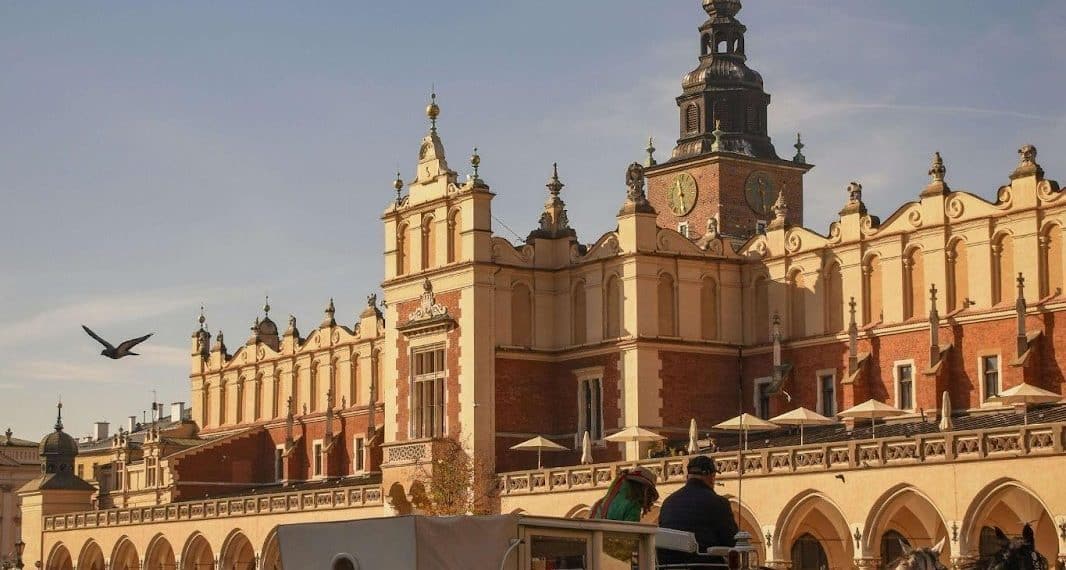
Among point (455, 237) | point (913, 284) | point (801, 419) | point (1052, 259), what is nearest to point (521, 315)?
point (455, 237)

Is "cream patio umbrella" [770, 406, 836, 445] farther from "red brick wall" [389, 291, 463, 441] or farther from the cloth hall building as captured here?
"red brick wall" [389, 291, 463, 441]

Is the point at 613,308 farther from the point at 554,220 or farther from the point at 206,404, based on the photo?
the point at 206,404

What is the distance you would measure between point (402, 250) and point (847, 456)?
25.5 metres

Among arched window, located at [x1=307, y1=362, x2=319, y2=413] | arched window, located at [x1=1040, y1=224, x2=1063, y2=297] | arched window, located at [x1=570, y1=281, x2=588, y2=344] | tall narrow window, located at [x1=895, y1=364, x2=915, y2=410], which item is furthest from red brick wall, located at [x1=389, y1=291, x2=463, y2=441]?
arched window, located at [x1=1040, y1=224, x2=1063, y2=297]

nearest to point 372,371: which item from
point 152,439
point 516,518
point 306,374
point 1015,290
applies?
point 306,374

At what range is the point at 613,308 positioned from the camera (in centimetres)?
6694

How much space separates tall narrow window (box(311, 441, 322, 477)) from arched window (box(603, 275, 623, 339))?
Answer: 25229 millimetres

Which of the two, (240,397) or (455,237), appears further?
(240,397)

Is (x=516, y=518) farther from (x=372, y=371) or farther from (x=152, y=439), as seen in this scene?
(x=152, y=439)

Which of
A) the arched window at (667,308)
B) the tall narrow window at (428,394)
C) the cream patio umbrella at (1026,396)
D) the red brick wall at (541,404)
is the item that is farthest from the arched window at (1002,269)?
the tall narrow window at (428,394)

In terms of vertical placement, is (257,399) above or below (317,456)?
above

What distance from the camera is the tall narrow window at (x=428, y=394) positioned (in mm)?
68812

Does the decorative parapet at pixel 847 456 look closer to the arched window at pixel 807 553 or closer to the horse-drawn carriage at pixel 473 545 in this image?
the arched window at pixel 807 553

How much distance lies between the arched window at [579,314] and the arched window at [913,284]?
483 inches
